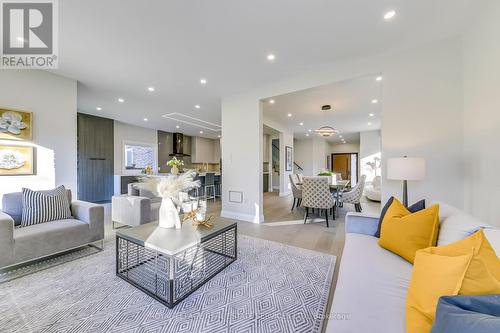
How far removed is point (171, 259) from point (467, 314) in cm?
161

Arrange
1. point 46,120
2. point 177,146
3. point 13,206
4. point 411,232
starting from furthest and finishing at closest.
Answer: point 177,146 < point 46,120 < point 13,206 < point 411,232

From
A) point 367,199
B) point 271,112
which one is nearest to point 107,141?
point 271,112

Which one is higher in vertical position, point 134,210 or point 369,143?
point 369,143

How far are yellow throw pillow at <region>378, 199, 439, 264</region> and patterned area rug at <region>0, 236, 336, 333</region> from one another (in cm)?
73

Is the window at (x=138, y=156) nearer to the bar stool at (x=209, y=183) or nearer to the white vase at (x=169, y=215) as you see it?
the bar stool at (x=209, y=183)

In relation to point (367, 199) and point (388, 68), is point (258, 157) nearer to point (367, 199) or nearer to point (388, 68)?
point (388, 68)

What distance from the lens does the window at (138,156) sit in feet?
23.9

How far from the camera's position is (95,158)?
6.04 m

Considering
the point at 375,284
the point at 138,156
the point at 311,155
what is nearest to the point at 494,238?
the point at 375,284

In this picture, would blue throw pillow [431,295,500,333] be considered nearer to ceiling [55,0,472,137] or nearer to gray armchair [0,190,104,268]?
ceiling [55,0,472,137]

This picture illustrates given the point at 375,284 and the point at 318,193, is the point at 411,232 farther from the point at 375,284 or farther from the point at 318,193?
the point at 318,193

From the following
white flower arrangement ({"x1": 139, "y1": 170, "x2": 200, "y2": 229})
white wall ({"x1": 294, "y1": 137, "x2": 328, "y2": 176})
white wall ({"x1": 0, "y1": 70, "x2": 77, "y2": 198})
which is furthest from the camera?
white wall ({"x1": 294, "y1": 137, "x2": 328, "y2": 176})

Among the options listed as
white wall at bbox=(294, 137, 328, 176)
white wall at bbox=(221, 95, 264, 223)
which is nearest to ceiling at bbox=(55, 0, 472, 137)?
white wall at bbox=(221, 95, 264, 223)

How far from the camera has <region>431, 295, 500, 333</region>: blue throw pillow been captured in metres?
0.51
